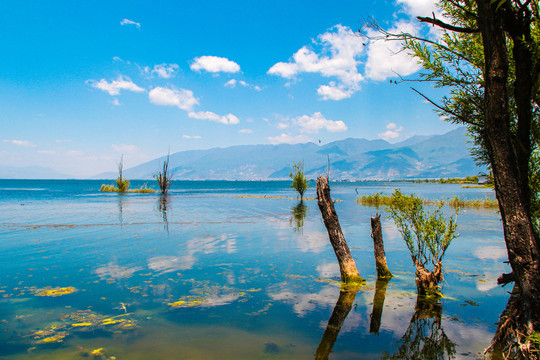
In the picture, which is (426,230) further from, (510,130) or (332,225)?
(510,130)

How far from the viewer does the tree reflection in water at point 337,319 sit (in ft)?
25.2

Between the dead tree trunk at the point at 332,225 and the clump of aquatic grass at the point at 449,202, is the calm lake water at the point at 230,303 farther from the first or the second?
the clump of aquatic grass at the point at 449,202

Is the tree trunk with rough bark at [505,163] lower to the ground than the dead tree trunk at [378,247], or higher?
higher

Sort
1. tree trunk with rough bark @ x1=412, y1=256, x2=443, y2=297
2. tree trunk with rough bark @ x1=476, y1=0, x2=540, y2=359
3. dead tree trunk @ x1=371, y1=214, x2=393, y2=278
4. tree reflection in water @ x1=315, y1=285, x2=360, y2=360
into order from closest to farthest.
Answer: tree trunk with rough bark @ x1=476, y1=0, x2=540, y2=359
tree reflection in water @ x1=315, y1=285, x2=360, y2=360
tree trunk with rough bark @ x1=412, y1=256, x2=443, y2=297
dead tree trunk @ x1=371, y1=214, x2=393, y2=278

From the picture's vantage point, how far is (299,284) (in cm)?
1261

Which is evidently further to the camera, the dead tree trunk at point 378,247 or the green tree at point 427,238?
the dead tree trunk at point 378,247

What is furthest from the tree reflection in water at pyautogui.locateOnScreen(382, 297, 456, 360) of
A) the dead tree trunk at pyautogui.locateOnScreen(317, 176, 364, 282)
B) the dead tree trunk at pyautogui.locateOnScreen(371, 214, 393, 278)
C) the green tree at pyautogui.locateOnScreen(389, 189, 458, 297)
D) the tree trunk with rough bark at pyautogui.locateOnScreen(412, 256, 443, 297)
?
the dead tree trunk at pyautogui.locateOnScreen(371, 214, 393, 278)

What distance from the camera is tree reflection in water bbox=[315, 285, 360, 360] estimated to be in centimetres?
767

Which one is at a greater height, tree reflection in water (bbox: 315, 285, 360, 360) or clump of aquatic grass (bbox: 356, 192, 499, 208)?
clump of aquatic grass (bbox: 356, 192, 499, 208)

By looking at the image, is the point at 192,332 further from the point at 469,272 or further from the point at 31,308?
the point at 469,272

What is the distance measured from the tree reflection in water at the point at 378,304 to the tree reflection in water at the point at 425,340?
80 centimetres

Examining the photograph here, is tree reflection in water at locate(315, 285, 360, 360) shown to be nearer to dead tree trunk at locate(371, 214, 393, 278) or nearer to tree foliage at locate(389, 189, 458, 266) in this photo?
dead tree trunk at locate(371, 214, 393, 278)

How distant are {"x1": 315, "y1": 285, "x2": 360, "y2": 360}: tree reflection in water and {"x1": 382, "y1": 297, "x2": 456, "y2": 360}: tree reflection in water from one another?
4.39ft

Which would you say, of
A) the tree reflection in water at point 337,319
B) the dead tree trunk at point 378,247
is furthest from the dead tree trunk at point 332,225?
the dead tree trunk at point 378,247
